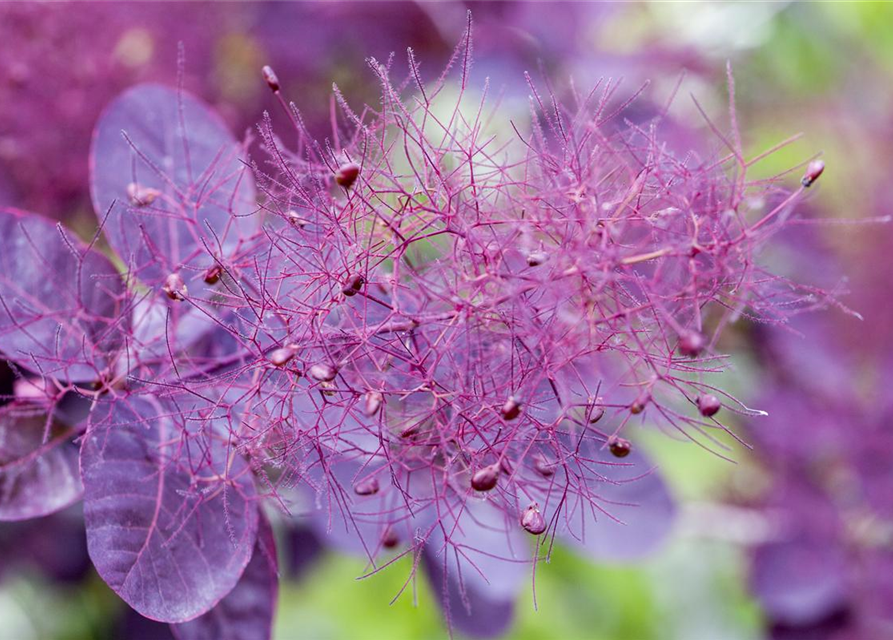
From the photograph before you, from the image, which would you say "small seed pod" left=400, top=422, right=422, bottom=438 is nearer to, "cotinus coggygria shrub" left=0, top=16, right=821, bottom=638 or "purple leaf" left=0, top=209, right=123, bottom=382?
"cotinus coggygria shrub" left=0, top=16, right=821, bottom=638

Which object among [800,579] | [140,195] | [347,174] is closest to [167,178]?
[140,195]

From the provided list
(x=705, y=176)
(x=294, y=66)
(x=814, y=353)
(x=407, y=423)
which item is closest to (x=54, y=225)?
(x=407, y=423)

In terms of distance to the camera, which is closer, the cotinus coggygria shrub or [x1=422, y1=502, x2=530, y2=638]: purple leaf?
the cotinus coggygria shrub

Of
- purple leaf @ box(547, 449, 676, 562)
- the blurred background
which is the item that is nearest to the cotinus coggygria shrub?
purple leaf @ box(547, 449, 676, 562)

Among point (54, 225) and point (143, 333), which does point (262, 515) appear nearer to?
point (143, 333)

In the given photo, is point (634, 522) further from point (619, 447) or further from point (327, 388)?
point (327, 388)

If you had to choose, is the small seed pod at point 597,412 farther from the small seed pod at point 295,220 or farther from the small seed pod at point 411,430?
the small seed pod at point 295,220
